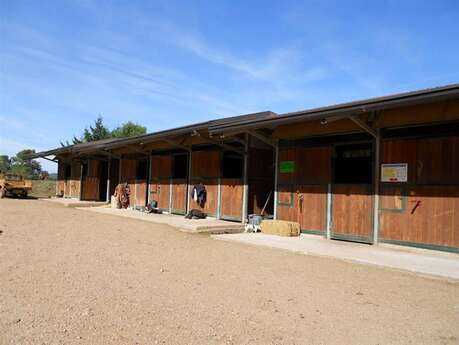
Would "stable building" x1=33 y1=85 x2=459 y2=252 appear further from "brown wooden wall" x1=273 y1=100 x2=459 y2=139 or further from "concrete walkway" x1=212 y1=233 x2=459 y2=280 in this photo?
"concrete walkway" x1=212 y1=233 x2=459 y2=280

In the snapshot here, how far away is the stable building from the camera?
6848 mm

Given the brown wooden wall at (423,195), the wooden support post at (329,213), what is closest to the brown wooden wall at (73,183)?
the wooden support post at (329,213)

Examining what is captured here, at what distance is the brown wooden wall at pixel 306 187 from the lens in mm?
8758

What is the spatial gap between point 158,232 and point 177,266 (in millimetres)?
3730

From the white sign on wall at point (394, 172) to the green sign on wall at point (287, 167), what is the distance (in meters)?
2.32

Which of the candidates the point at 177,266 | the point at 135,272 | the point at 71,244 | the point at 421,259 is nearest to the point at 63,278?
the point at 135,272

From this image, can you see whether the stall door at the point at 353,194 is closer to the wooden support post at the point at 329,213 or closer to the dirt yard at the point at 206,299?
the wooden support post at the point at 329,213

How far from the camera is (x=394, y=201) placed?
7.51 m

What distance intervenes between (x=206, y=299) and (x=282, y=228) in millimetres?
5245

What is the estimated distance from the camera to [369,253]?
6.88m

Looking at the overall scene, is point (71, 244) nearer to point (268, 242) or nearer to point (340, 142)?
point (268, 242)

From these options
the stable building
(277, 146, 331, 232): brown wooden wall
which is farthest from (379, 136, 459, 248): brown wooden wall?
(277, 146, 331, 232): brown wooden wall

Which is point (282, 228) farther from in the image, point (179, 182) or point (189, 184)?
point (179, 182)

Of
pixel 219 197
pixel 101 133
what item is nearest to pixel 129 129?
pixel 101 133
